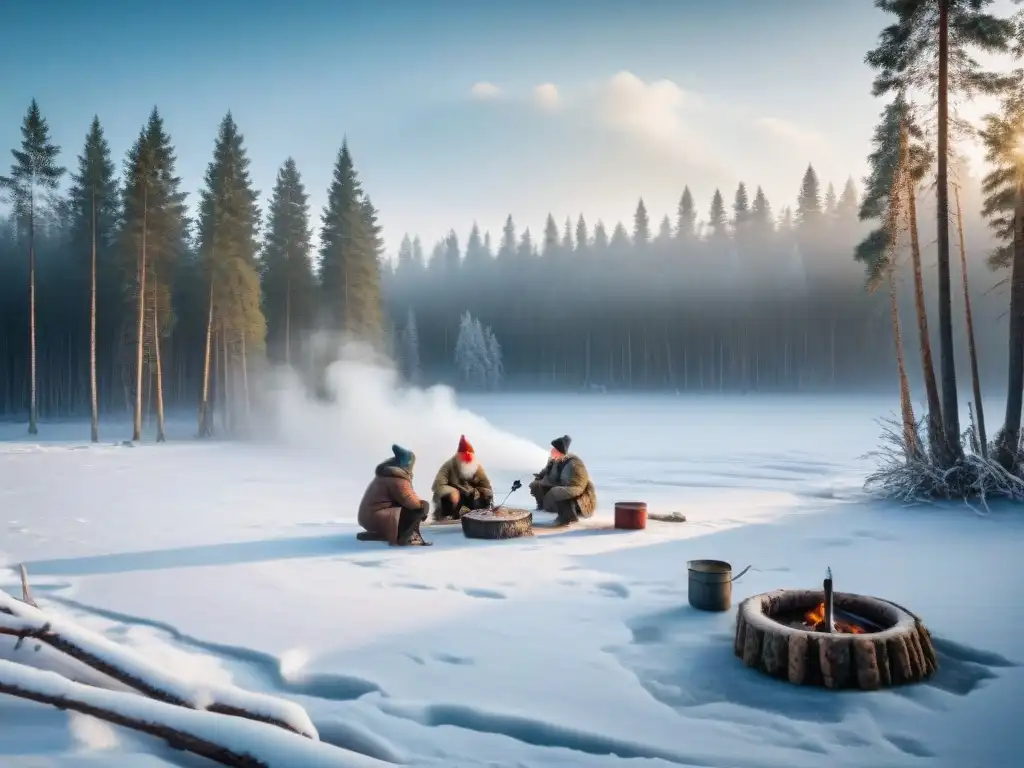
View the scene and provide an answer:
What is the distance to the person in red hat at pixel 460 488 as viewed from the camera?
431 inches

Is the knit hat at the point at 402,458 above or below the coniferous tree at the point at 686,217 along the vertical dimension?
below

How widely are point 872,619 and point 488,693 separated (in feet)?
10.7

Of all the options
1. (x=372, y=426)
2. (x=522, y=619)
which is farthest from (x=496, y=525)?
(x=372, y=426)

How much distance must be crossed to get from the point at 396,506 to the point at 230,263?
24.2 m

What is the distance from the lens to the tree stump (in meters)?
9.68

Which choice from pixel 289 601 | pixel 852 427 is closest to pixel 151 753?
pixel 289 601

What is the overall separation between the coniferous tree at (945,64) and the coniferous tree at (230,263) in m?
25.9

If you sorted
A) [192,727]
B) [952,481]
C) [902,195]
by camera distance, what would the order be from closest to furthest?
[192,727] < [952,481] < [902,195]

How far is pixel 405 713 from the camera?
438 centimetres

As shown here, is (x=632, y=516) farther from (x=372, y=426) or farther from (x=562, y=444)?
(x=372, y=426)

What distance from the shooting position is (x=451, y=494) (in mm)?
10961

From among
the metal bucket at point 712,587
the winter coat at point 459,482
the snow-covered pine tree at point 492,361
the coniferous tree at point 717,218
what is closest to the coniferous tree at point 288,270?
the winter coat at point 459,482

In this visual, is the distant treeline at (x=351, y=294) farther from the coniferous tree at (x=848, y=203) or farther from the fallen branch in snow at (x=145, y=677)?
the fallen branch in snow at (x=145, y=677)

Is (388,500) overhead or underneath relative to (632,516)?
overhead
